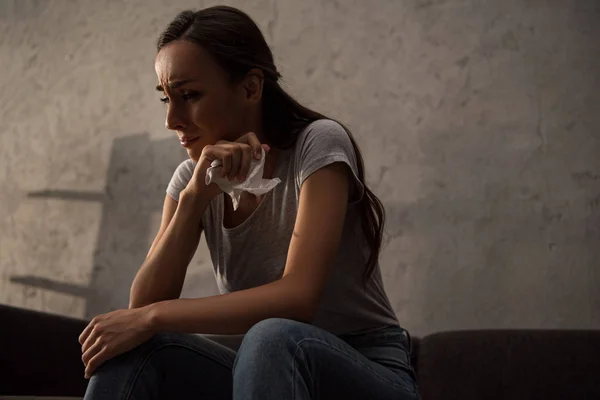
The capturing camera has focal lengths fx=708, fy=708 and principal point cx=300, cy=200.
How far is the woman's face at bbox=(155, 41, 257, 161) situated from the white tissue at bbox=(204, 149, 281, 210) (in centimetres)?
10

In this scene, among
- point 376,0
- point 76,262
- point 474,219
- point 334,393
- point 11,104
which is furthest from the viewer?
point 11,104

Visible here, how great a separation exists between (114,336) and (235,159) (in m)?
0.36

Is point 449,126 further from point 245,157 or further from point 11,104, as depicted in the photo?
point 11,104

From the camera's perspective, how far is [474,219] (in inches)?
76.2

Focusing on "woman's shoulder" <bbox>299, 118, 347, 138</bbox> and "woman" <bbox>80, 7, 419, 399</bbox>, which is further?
"woman's shoulder" <bbox>299, 118, 347, 138</bbox>

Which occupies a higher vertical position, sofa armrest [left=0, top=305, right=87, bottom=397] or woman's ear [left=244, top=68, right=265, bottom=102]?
woman's ear [left=244, top=68, right=265, bottom=102]

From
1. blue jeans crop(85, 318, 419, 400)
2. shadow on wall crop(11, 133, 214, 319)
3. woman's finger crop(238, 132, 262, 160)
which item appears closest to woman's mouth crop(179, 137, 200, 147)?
woman's finger crop(238, 132, 262, 160)

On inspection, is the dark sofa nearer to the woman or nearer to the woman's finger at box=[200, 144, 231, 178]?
the woman

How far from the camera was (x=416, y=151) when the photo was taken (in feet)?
6.62

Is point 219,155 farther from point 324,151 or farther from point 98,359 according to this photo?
point 98,359

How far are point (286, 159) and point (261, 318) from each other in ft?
1.17

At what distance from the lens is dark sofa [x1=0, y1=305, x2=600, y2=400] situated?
1.46 meters

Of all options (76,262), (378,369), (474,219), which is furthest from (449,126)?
(76,262)

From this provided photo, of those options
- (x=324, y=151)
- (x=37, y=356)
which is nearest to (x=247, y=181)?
(x=324, y=151)
